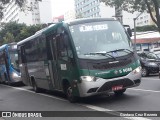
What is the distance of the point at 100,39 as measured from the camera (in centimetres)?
1140

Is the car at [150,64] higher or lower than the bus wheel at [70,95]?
lower

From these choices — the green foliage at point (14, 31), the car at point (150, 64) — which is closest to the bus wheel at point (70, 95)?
the car at point (150, 64)

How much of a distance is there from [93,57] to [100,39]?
2.60ft

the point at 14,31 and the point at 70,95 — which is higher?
the point at 14,31

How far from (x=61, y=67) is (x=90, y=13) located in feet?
470

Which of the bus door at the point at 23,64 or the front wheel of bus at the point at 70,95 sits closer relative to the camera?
the front wheel of bus at the point at 70,95

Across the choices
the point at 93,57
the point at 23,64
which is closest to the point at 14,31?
the point at 23,64

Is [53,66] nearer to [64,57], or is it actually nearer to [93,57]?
[64,57]

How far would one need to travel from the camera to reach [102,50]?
1116 centimetres

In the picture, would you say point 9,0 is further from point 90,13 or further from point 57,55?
point 90,13

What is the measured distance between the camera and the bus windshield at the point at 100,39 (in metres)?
11.1

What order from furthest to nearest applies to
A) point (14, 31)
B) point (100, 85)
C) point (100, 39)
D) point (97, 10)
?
point (97, 10), point (14, 31), point (100, 39), point (100, 85)

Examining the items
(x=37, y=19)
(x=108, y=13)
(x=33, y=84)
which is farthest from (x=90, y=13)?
(x=33, y=84)

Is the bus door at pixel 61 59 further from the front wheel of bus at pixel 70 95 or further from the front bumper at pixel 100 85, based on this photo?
the front bumper at pixel 100 85
